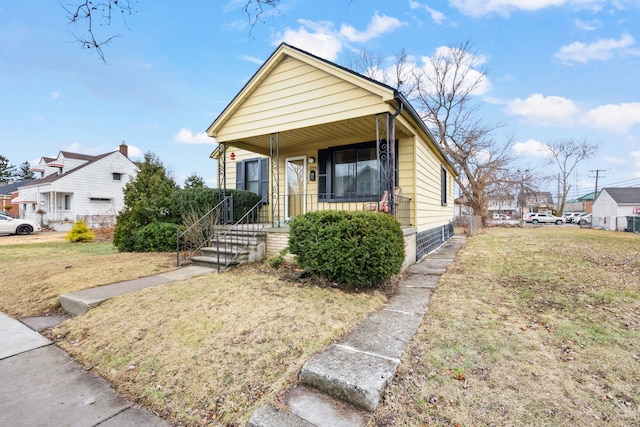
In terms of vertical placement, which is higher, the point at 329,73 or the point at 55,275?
the point at 329,73

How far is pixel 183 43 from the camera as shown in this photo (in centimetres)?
569

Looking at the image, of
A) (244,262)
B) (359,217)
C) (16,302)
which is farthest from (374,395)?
(16,302)

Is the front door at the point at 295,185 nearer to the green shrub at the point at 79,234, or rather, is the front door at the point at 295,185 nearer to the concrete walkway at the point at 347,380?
the concrete walkway at the point at 347,380

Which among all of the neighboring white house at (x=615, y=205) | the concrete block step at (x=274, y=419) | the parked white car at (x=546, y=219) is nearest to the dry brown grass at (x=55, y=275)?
the concrete block step at (x=274, y=419)

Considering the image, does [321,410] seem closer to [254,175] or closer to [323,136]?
[323,136]

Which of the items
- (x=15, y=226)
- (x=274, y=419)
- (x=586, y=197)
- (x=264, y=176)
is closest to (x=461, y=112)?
(x=264, y=176)

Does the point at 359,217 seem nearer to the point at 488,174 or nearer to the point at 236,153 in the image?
the point at 236,153

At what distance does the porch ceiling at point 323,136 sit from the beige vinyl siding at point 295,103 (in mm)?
277

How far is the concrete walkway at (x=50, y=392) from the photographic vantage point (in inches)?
81.6

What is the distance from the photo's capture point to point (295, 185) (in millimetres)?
9211

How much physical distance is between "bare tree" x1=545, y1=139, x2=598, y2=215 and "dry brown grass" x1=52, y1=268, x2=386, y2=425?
5004 centimetres

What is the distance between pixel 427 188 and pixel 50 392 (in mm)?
8582

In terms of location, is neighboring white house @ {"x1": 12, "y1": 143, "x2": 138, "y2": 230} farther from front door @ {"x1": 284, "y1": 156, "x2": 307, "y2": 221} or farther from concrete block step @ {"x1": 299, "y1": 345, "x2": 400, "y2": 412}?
concrete block step @ {"x1": 299, "y1": 345, "x2": 400, "y2": 412}

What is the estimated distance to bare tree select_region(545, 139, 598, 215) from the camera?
131 feet
